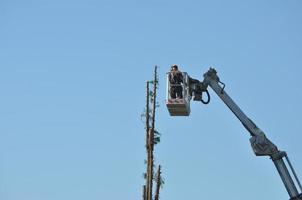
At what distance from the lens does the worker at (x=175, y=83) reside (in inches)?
441

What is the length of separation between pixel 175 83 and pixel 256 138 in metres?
1.77

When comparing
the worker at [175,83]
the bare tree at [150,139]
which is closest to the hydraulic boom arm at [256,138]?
the worker at [175,83]

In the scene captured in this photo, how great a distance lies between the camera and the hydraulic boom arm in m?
10.9

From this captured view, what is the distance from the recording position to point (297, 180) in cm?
1082

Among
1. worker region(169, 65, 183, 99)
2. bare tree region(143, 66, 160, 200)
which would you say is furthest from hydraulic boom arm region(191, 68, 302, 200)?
bare tree region(143, 66, 160, 200)

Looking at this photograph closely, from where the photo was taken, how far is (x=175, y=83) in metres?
11.3

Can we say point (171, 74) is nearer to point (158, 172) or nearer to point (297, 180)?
point (297, 180)

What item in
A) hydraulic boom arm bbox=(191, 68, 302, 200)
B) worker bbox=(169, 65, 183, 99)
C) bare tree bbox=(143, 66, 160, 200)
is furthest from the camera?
bare tree bbox=(143, 66, 160, 200)

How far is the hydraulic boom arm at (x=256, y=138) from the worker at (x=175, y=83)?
453 millimetres

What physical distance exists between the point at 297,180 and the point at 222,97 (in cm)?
201

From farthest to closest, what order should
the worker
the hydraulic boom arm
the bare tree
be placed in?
the bare tree, the worker, the hydraulic boom arm

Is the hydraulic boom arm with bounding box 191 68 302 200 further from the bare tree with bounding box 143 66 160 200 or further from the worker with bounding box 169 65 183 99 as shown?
the bare tree with bounding box 143 66 160 200

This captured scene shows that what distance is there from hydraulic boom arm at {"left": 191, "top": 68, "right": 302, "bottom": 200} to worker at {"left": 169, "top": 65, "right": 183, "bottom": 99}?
1.49ft

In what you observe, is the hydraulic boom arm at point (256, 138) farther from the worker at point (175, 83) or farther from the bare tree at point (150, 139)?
the bare tree at point (150, 139)
